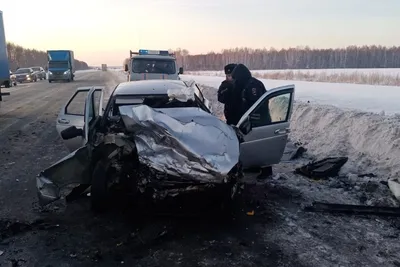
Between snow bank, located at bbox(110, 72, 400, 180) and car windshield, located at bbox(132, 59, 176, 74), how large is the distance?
564 cm

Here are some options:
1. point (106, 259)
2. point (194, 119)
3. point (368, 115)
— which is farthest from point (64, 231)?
point (368, 115)

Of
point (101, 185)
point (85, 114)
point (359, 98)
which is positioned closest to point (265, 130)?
point (101, 185)

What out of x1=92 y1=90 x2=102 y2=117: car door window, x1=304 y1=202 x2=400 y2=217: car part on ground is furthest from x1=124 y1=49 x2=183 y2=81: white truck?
x1=304 y1=202 x2=400 y2=217: car part on ground

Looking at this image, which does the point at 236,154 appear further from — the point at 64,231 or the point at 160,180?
the point at 64,231

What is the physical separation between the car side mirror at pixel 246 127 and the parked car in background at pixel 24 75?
38429 millimetres

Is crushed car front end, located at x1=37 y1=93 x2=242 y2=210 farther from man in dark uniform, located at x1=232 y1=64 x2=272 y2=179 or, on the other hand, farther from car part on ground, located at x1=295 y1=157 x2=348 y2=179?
car part on ground, located at x1=295 y1=157 x2=348 y2=179

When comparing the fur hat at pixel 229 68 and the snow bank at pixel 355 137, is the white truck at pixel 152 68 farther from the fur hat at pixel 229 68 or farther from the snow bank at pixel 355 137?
the fur hat at pixel 229 68

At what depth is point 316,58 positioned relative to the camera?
110 m

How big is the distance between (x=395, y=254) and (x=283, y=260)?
45.5 inches

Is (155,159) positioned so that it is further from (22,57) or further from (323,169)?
(22,57)

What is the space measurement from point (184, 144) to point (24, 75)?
40400 millimetres

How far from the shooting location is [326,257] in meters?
3.64

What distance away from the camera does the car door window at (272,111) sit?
5512mm

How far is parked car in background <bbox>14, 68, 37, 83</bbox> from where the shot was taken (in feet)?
127
